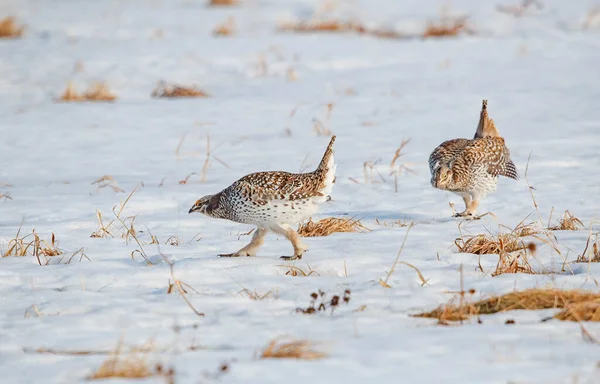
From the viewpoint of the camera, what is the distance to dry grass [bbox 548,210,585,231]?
6742mm

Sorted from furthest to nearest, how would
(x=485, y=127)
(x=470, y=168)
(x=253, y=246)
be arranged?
1. (x=485, y=127)
2. (x=470, y=168)
3. (x=253, y=246)

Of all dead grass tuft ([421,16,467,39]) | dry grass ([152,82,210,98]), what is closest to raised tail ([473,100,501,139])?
dry grass ([152,82,210,98])

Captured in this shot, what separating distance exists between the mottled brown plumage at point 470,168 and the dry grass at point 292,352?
3.57 meters

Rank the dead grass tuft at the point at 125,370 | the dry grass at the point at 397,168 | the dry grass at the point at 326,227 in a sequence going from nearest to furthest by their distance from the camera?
the dead grass tuft at the point at 125,370 < the dry grass at the point at 326,227 < the dry grass at the point at 397,168

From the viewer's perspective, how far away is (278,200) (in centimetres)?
593

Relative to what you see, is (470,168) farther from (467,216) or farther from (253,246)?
(253,246)

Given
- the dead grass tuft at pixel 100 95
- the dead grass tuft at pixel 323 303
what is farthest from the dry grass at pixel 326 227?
the dead grass tuft at pixel 100 95

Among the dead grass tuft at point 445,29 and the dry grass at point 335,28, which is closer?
the dead grass tuft at point 445,29

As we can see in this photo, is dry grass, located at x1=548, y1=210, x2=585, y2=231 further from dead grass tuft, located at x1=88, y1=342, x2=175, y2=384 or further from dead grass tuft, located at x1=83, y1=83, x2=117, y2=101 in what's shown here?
dead grass tuft, located at x1=83, y1=83, x2=117, y2=101

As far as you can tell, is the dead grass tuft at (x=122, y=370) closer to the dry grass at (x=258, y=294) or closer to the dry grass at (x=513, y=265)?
the dry grass at (x=258, y=294)

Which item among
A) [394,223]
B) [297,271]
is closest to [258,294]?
[297,271]

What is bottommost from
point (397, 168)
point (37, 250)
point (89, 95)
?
point (89, 95)

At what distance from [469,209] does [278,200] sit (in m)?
2.29

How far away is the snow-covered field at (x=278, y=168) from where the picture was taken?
4.18 meters
